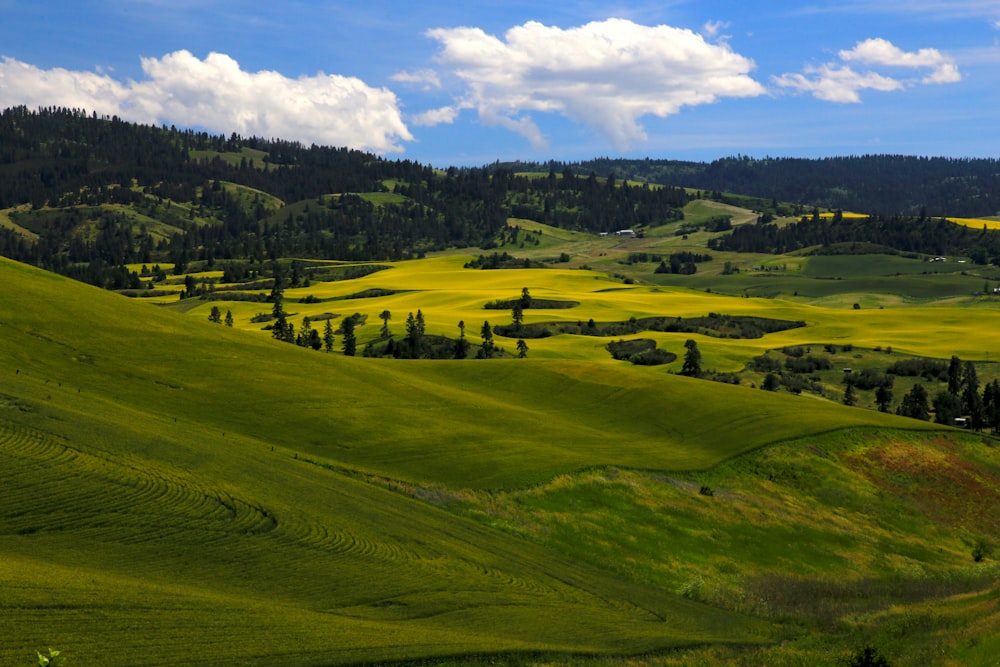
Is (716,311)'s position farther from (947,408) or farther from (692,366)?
(947,408)

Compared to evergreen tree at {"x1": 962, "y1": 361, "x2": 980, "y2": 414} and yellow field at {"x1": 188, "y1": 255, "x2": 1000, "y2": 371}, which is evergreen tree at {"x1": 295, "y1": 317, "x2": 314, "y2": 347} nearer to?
yellow field at {"x1": 188, "y1": 255, "x2": 1000, "y2": 371}

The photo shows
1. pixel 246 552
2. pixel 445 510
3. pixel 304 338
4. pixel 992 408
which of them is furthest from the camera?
pixel 304 338

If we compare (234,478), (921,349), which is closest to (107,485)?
(234,478)

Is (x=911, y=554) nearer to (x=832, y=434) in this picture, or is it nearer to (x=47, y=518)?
(x=832, y=434)

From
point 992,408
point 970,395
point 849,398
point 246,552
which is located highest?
point 246,552

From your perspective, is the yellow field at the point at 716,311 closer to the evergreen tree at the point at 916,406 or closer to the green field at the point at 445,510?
the evergreen tree at the point at 916,406

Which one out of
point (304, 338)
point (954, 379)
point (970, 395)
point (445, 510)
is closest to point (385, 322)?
point (304, 338)

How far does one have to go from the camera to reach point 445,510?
49.1 meters

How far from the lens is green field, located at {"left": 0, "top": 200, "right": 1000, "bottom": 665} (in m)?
29.6

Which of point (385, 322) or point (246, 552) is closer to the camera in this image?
point (246, 552)

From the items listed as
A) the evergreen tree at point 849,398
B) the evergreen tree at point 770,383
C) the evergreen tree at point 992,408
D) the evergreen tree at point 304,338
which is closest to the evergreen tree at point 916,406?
the evergreen tree at point 849,398

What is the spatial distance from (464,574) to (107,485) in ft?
48.8

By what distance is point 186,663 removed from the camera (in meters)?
24.8

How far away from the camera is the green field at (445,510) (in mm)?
29609
